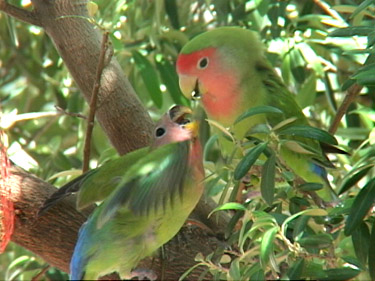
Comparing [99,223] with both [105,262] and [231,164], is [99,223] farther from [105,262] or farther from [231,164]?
[231,164]

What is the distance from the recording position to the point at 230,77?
1500 mm

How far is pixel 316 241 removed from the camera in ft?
3.23

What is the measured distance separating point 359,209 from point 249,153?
16 centimetres

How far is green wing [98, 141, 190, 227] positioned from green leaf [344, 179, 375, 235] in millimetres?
217

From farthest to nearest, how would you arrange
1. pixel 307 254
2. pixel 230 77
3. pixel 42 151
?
pixel 42 151, pixel 230 77, pixel 307 254

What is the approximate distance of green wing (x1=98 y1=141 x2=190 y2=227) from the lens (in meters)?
0.94

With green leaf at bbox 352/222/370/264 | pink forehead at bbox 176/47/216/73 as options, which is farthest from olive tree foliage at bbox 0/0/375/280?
pink forehead at bbox 176/47/216/73

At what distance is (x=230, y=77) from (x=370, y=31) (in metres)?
0.43

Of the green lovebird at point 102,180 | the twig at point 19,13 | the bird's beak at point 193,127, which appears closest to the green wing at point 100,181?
the green lovebird at point 102,180

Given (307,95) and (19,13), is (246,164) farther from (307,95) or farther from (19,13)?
(307,95)

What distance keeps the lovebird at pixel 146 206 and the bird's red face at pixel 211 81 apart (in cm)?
40

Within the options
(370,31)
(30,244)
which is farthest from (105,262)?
(370,31)

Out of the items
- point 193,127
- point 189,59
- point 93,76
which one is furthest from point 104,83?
point 193,127

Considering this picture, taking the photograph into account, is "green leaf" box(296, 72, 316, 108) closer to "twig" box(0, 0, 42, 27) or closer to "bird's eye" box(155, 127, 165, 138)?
"twig" box(0, 0, 42, 27)
